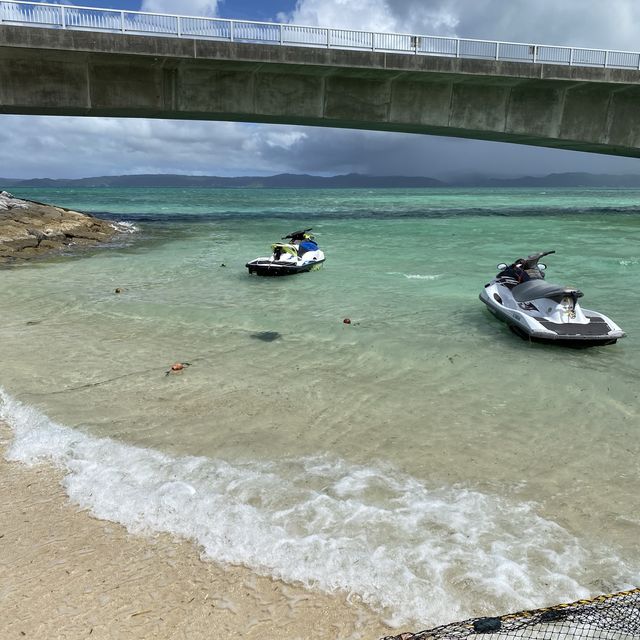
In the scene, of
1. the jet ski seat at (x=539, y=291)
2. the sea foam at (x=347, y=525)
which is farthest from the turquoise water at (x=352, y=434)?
the jet ski seat at (x=539, y=291)

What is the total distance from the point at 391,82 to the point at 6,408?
27.5 meters

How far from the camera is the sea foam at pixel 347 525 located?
369 centimetres

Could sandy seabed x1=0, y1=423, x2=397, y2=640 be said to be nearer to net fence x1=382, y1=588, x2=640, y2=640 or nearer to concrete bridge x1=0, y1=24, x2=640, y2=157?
net fence x1=382, y1=588, x2=640, y2=640

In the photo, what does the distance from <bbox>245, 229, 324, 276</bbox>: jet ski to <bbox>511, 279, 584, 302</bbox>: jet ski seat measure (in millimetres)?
7000

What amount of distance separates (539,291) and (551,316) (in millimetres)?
737

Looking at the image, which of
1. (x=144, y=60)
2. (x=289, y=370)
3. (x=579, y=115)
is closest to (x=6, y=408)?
(x=289, y=370)

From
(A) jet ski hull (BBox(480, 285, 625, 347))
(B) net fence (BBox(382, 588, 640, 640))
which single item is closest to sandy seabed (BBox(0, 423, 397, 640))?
(B) net fence (BBox(382, 588, 640, 640))

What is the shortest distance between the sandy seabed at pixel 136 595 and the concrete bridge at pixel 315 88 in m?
24.0

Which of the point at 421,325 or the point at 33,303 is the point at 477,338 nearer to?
the point at 421,325

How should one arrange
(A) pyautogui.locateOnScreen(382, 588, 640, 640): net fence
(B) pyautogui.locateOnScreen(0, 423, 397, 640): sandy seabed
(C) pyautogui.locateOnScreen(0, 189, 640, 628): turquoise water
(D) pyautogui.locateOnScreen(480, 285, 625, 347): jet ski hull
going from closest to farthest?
(A) pyautogui.locateOnScreen(382, 588, 640, 640): net fence → (B) pyautogui.locateOnScreen(0, 423, 397, 640): sandy seabed → (C) pyautogui.locateOnScreen(0, 189, 640, 628): turquoise water → (D) pyautogui.locateOnScreen(480, 285, 625, 347): jet ski hull

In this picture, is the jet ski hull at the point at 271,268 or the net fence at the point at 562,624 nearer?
the net fence at the point at 562,624

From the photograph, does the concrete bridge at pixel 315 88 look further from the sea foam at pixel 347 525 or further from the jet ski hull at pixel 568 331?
the sea foam at pixel 347 525

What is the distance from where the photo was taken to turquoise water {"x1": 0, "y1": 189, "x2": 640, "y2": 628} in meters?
3.99

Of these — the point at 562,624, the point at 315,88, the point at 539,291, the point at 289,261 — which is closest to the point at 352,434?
the point at 562,624
